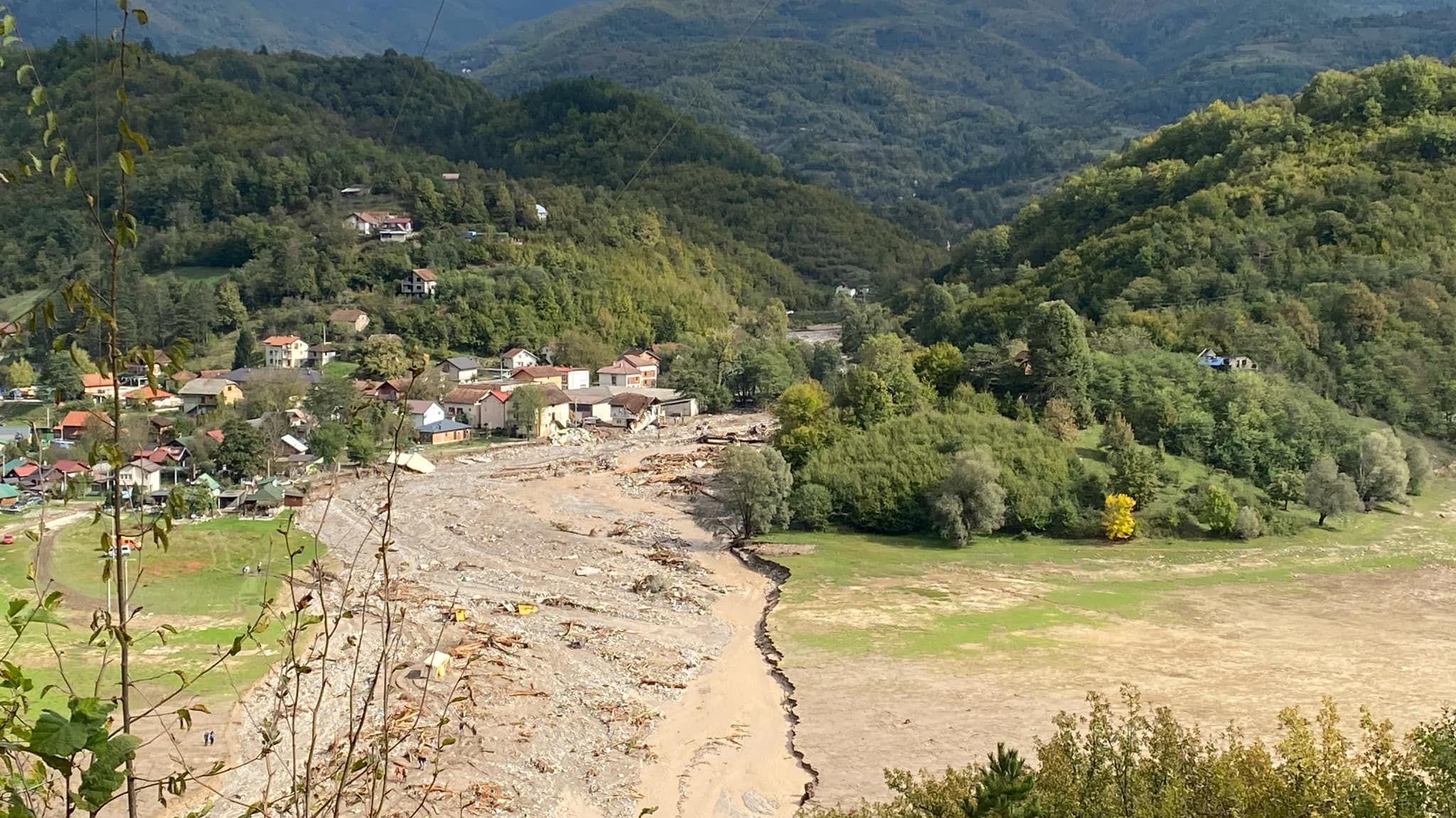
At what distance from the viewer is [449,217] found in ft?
260

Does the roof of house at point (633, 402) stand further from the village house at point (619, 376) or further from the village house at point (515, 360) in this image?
the village house at point (515, 360)

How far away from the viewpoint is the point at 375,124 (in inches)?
4973

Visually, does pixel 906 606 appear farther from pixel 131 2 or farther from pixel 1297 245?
pixel 1297 245

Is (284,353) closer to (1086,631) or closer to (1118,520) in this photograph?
(1118,520)

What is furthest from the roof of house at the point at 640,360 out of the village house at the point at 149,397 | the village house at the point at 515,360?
the village house at the point at 149,397

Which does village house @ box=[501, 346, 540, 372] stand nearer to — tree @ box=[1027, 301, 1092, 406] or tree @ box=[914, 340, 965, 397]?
tree @ box=[914, 340, 965, 397]

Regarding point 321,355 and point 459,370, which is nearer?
point 459,370

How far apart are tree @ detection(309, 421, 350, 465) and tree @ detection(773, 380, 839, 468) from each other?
16.6 metres

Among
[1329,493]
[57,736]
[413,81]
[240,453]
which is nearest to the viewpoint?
[57,736]

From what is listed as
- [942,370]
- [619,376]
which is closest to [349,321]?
[619,376]

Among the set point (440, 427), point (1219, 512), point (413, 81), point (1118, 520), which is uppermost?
point (413, 81)

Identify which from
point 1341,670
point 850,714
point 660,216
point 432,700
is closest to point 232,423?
point 432,700

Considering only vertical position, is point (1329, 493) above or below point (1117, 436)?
below

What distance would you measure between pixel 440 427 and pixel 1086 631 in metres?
33.5
